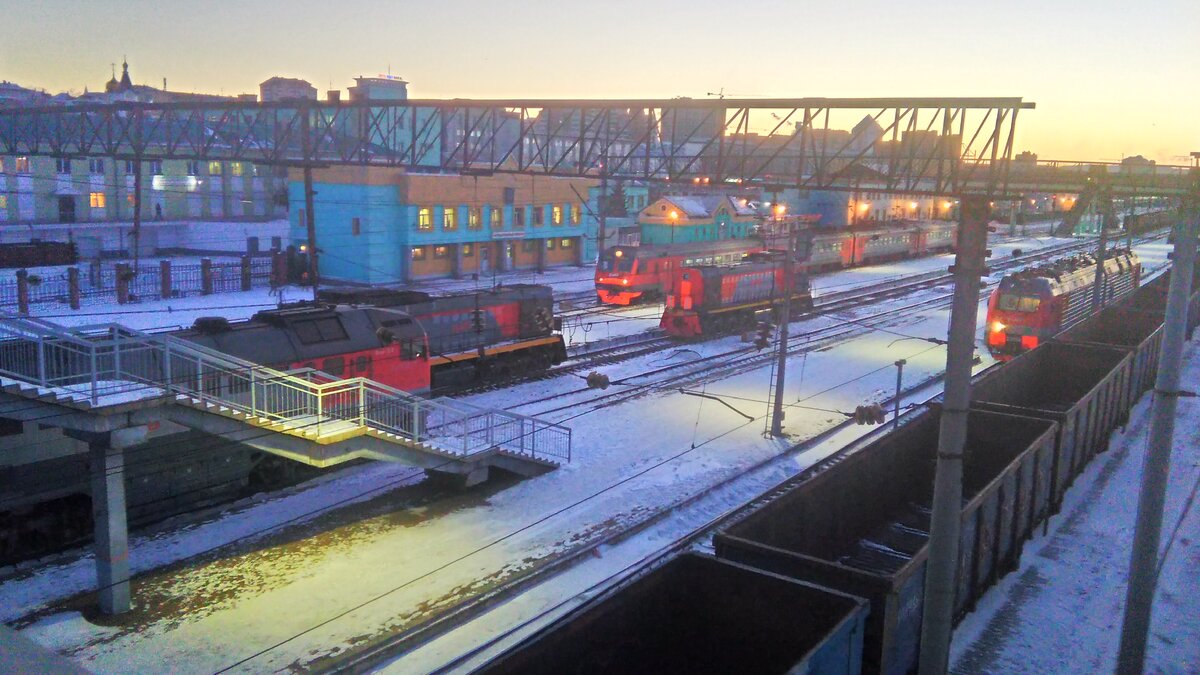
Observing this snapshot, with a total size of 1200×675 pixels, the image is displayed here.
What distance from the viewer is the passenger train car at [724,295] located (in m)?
33.0

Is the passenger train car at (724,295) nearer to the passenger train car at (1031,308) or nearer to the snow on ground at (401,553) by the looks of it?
the passenger train car at (1031,308)

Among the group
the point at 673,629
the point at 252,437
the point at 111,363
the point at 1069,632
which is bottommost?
the point at 1069,632

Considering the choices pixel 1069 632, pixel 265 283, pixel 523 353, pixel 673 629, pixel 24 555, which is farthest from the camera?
pixel 265 283

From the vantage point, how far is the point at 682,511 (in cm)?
1645

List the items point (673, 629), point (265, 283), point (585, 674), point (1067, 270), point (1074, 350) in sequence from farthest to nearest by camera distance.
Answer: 1. point (265, 283)
2. point (1067, 270)
3. point (1074, 350)
4. point (673, 629)
5. point (585, 674)

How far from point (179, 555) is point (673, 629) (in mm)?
8290

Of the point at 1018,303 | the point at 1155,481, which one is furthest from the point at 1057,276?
the point at 1155,481

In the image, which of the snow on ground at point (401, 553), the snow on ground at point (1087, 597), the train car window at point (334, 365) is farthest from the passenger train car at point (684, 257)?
the snow on ground at point (1087, 597)

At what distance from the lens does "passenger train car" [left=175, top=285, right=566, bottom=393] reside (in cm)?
1742

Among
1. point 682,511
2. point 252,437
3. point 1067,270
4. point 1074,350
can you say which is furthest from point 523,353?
point 1067,270

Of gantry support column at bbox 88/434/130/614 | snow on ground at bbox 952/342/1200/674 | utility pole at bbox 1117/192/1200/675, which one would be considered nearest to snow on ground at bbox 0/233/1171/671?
gantry support column at bbox 88/434/130/614

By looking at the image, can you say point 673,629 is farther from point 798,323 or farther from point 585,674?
point 798,323

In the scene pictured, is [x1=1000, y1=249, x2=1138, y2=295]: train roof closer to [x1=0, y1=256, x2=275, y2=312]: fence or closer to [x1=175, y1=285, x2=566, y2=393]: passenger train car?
[x1=175, y1=285, x2=566, y2=393]: passenger train car

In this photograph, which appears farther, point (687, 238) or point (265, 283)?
point (687, 238)
